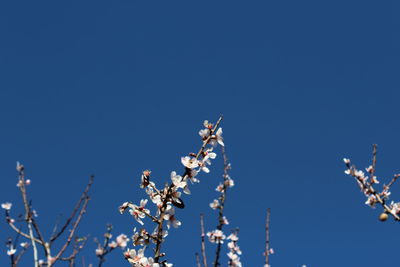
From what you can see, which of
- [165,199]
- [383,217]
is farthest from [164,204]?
[383,217]

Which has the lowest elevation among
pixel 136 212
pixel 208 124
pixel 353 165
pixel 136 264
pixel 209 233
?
pixel 136 264

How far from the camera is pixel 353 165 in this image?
192 inches

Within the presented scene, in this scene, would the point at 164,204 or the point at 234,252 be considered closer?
the point at 164,204

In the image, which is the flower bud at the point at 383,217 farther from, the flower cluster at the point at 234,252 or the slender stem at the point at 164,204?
the flower cluster at the point at 234,252

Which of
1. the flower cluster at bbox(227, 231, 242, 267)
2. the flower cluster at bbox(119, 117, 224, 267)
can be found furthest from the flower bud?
the flower cluster at bbox(227, 231, 242, 267)

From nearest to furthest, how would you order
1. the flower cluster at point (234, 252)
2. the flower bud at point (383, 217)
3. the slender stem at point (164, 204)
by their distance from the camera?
the slender stem at point (164, 204) < the flower bud at point (383, 217) < the flower cluster at point (234, 252)

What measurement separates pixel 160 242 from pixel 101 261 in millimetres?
1467

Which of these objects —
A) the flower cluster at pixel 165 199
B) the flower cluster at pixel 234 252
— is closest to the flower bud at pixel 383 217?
the flower cluster at pixel 165 199

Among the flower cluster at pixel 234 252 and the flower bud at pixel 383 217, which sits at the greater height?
the flower cluster at pixel 234 252

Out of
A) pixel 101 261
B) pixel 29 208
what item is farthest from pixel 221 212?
pixel 29 208

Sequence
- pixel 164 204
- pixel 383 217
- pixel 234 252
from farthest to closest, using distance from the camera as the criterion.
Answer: pixel 234 252 < pixel 383 217 < pixel 164 204

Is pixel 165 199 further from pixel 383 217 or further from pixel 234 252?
pixel 234 252

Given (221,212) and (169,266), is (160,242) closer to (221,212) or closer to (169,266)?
(169,266)

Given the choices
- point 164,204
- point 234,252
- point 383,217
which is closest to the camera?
point 164,204
